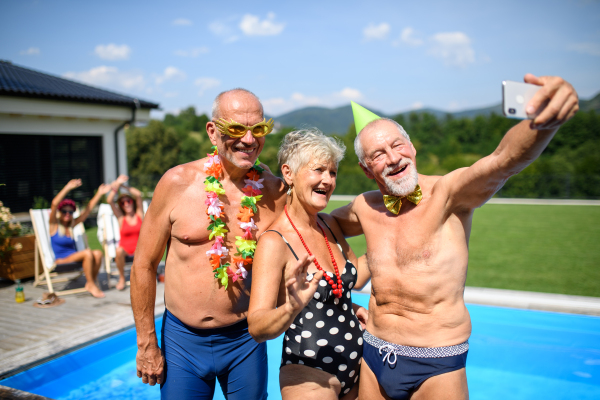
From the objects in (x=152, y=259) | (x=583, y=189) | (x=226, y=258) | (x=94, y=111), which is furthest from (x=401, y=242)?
(x=583, y=189)

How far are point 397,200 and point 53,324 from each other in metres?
5.09

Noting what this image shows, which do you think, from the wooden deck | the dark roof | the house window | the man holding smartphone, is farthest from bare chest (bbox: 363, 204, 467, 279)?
the house window

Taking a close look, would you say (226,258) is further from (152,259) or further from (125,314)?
(125,314)

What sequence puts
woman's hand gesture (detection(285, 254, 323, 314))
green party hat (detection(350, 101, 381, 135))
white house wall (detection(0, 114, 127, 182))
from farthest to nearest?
white house wall (detection(0, 114, 127, 182)) → green party hat (detection(350, 101, 381, 135)) → woman's hand gesture (detection(285, 254, 323, 314))

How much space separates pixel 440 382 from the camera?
2.15 metres

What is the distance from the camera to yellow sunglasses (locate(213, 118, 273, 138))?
7.76 ft

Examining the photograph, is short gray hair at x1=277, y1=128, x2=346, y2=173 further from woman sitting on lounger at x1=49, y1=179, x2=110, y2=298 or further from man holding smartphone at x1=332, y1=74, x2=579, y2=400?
woman sitting on lounger at x1=49, y1=179, x2=110, y2=298

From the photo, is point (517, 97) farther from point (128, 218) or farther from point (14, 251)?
point (14, 251)

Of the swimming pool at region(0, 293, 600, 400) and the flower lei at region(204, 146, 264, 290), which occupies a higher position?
the flower lei at region(204, 146, 264, 290)

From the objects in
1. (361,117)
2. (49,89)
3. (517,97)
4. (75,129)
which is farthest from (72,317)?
(49,89)

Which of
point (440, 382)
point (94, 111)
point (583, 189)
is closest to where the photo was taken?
point (440, 382)

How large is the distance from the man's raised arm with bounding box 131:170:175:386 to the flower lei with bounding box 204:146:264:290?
0.78 feet

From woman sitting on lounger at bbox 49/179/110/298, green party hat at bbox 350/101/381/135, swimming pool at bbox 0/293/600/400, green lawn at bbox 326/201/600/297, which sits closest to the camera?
green party hat at bbox 350/101/381/135

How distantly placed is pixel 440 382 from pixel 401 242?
722 mm
